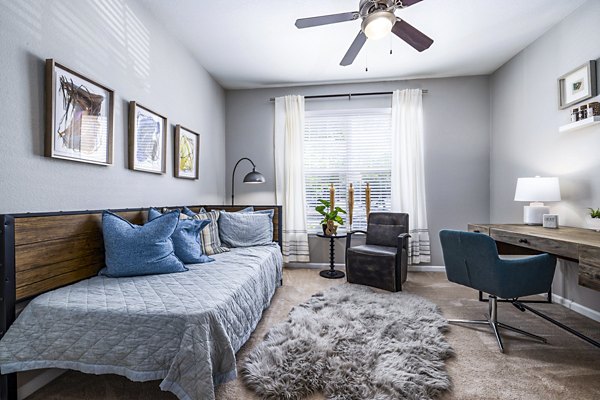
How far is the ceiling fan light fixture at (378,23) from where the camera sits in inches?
71.6

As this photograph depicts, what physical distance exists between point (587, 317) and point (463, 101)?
2.78 meters

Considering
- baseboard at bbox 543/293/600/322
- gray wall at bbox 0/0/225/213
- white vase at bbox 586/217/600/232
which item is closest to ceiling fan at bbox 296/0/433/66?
gray wall at bbox 0/0/225/213

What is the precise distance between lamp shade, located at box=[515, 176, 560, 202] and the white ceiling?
1510 millimetres

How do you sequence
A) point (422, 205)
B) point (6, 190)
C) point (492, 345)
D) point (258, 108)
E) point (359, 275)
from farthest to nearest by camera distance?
point (258, 108), point (422, 205), point (359, 275), point (492, 345), point (6, 190)

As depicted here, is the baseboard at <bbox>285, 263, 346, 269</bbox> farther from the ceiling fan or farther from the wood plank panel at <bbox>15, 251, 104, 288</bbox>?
the ceiling fan

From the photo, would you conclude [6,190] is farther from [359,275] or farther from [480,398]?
[359,275]

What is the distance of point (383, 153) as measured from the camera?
13.4 ft

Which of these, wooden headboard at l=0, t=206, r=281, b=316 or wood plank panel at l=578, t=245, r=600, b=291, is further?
wood plank panel at l=578, t=245, r=600, b=291

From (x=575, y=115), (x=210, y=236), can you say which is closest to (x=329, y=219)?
(x=210, y=236)

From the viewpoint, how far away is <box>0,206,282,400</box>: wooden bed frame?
139 centimetres

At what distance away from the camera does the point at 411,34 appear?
2123mm

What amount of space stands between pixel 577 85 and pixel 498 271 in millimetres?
1953

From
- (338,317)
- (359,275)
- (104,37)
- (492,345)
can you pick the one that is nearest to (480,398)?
(492,345)

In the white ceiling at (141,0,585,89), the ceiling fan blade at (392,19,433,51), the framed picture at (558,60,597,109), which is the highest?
the white ceiling at (141,0,585,89)
